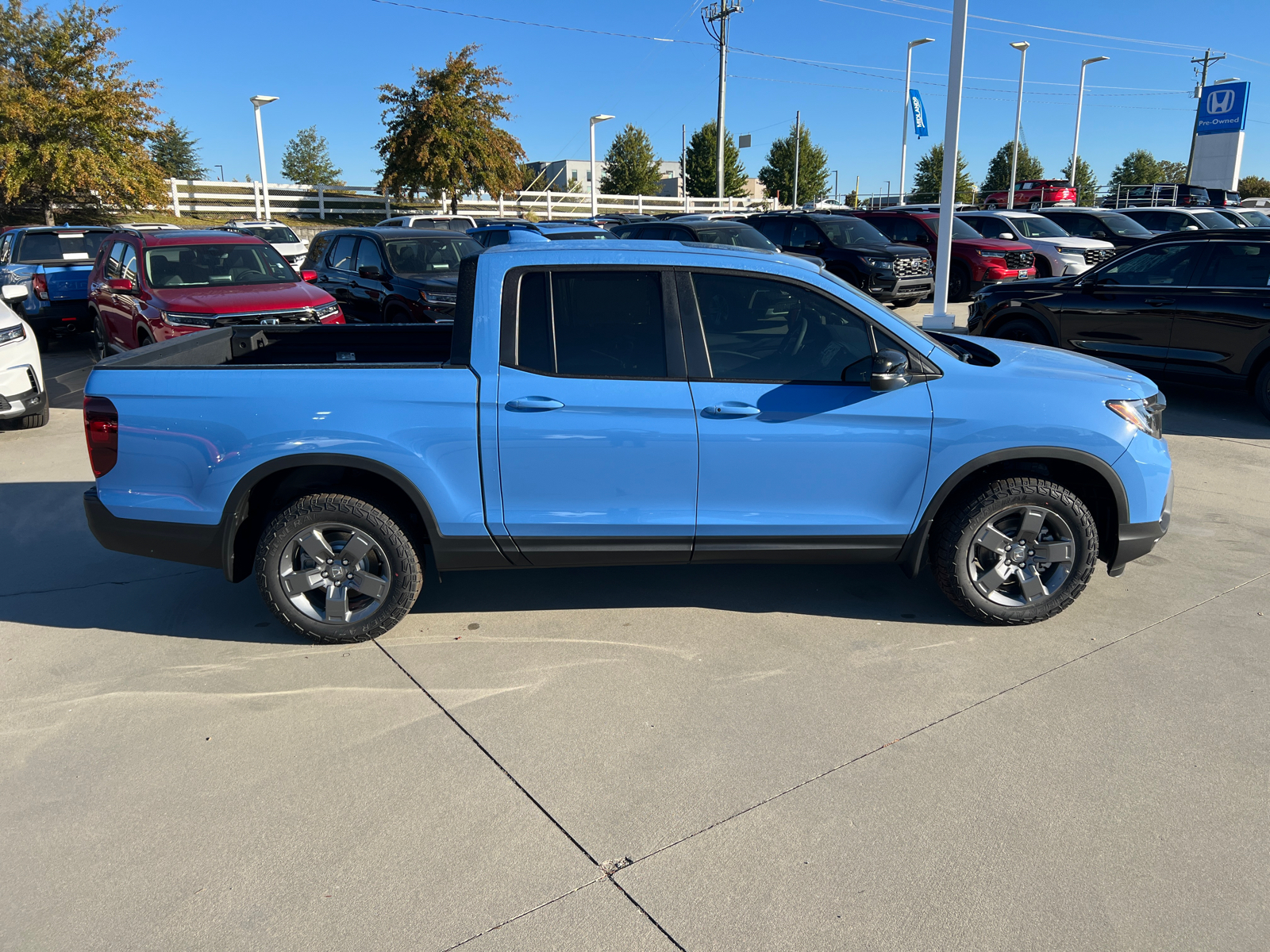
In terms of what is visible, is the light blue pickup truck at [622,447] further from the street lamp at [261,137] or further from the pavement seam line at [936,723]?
the street lamp at [261,137]

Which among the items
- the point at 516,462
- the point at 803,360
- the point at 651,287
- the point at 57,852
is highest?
the point at 651,287

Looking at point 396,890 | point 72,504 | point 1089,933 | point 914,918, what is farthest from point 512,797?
point 72,504

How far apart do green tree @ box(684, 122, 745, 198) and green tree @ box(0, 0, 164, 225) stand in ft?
129

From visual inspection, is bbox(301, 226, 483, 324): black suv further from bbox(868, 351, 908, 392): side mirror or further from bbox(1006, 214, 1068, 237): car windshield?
bbox(1006, 214, 1068, 237): car windshield

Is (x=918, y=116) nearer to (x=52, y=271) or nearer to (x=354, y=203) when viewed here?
(x=354, y=203)

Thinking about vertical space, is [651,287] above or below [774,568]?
above

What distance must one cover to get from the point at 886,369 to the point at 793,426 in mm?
456

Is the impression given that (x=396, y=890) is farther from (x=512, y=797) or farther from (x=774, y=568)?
(x=774, y=568)

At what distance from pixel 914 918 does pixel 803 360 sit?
7.69ft

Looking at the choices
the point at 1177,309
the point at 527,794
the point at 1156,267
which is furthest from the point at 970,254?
the point at 527,794

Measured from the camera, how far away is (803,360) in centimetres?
418

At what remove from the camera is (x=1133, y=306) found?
9266mm

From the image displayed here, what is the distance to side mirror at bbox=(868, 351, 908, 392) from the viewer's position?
397 centimetres

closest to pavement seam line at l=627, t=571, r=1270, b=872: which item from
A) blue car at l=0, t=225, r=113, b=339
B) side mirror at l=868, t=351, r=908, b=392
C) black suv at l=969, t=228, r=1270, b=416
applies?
side mirror at l=868, t=351, r=908, b=392
